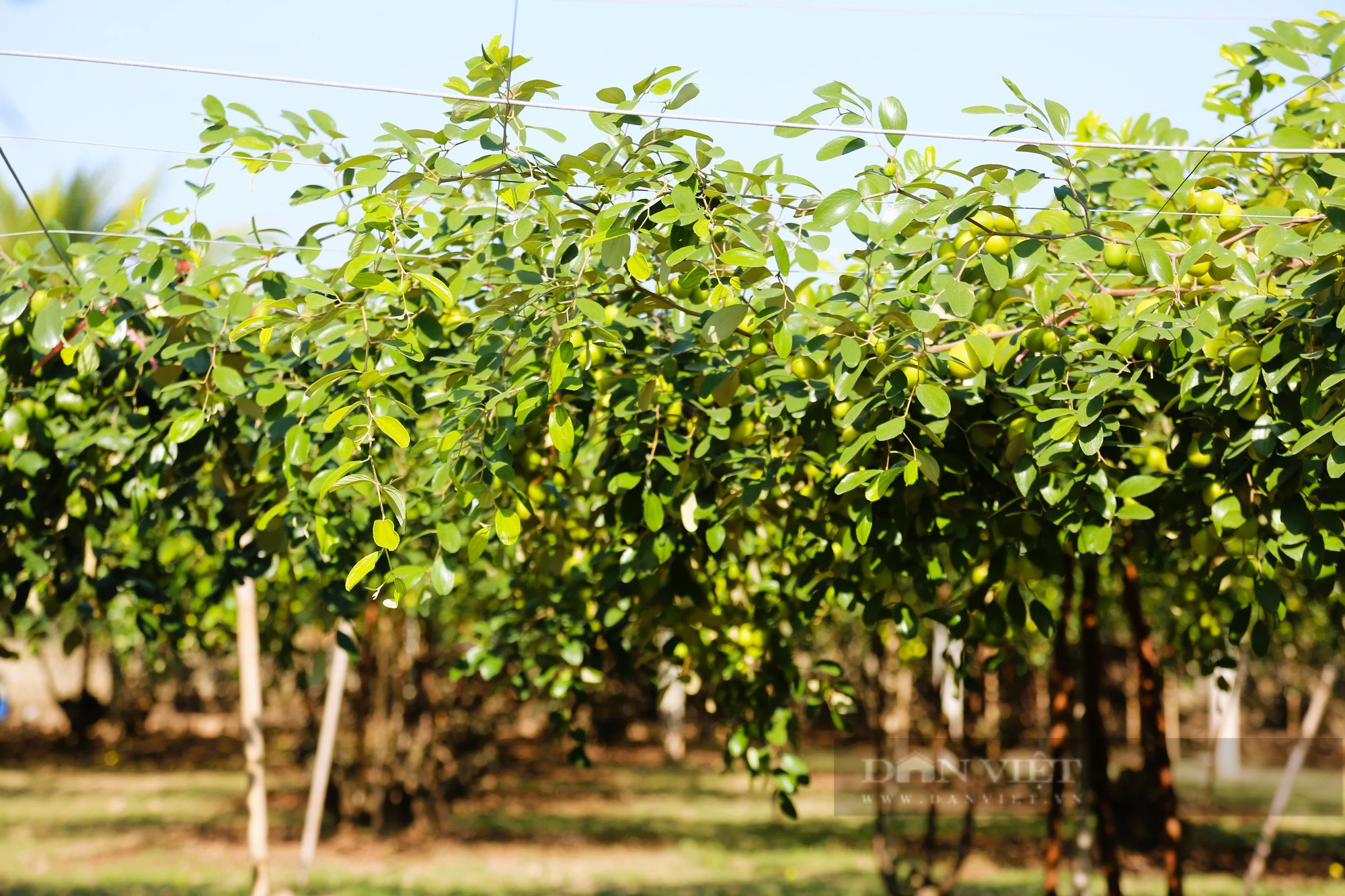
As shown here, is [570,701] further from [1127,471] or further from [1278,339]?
[1278,339]

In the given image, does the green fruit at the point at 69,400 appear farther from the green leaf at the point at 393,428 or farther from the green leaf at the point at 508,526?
the green leaf at the point at 508,526

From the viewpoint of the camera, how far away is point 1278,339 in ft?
5.64

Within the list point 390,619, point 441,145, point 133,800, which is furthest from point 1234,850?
point 133,800

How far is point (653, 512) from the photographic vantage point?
206 centimetres

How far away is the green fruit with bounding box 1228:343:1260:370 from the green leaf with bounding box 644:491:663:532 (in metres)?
1.03

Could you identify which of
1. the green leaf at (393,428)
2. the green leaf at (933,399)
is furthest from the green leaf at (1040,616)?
the green leaf at (393,428)

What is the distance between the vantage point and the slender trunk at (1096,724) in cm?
351

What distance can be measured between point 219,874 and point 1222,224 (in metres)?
7.02

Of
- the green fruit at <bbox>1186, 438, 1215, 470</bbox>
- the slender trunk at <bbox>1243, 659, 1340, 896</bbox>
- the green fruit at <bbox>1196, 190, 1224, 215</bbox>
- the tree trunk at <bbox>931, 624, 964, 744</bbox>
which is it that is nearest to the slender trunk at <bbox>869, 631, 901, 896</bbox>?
the tree trunk at <bbox>931, 624, 964, 744</bbox>

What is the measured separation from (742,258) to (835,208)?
196mm

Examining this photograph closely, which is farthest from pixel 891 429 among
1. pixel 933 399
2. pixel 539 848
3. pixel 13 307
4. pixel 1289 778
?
pixel 539 848

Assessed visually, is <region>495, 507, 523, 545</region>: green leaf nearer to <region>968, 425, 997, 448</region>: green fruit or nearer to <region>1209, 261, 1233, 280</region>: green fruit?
<region>968, 425, 997, 448</region>: green fruit

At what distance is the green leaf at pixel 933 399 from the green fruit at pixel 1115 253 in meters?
0.48

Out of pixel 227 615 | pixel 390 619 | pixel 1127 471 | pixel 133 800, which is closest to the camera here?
pixel 1127 471
